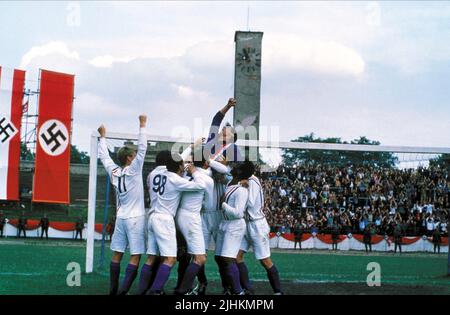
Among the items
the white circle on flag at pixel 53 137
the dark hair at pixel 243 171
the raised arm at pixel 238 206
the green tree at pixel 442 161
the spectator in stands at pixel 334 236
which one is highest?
the white circle on flag at pixel 53 137

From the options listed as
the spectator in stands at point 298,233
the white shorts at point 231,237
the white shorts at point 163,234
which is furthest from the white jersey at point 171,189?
the spectator in stands at point 298,233

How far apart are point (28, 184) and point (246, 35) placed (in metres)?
17.6

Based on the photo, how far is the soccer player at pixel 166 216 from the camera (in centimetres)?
1016

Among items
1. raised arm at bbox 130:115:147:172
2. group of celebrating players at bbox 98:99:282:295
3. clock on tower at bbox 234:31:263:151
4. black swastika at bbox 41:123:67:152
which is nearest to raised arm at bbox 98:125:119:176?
group of celebrating players at bbox 98:99:282:295

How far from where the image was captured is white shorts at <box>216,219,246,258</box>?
10953 mm

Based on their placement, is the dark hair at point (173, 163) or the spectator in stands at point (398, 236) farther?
the spectator in stands at point (398, 236)

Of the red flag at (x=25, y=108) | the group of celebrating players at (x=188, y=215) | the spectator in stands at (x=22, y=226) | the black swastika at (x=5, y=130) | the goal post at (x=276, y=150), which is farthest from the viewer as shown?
the red flag at (x=25, y=108)

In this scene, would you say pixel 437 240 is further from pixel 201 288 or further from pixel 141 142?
pixel 141 142

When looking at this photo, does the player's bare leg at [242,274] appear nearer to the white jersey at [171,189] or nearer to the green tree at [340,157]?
the white jersey at [171,189]

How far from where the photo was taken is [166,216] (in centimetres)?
1028

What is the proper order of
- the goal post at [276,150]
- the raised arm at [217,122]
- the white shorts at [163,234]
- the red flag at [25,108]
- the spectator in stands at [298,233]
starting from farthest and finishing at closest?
the red flag at [25,108]
the spectator in stands at [298,233]
the goal post at [276,150]
the raised arm at [217,122]
the white shorts at [163,234]

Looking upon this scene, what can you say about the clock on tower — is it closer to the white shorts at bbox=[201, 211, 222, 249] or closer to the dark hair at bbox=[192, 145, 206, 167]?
the white shorts at bbox=[201, 211, 222, 249]

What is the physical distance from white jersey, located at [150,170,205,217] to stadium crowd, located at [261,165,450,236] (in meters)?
4.64

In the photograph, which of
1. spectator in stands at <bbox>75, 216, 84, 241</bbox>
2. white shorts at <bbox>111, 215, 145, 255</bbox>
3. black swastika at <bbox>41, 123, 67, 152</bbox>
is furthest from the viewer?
black swastika at <bbox>41, 123, 67, 152</bbox>
